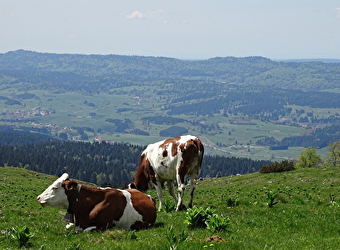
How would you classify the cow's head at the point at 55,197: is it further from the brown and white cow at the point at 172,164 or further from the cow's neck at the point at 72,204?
the brown and white cow at the point at 172,164

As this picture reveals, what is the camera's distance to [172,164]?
2331cm

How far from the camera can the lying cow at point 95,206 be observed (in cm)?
1666

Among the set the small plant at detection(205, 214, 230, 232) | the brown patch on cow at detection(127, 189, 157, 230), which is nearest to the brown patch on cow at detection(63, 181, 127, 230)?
the brown patch on cow at detection(127, 189, 157, 230)

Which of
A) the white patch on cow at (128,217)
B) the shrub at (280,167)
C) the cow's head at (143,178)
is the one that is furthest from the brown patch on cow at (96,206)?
the shrub at (280,167)

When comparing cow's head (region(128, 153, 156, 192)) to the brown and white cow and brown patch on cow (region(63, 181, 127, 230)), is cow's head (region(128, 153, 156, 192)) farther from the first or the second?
brown patch on cow (region(63, 181, 127, 230))

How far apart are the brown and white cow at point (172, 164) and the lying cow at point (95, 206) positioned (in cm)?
547

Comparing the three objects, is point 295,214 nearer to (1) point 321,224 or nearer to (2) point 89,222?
(1) point 321,224

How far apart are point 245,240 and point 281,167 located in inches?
2214

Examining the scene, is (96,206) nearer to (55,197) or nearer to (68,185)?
(68,185)

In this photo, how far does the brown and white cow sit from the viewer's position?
22.8 metres

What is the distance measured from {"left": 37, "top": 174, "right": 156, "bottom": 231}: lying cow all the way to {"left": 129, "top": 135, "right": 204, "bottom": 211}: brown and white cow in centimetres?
547

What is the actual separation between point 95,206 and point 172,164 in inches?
284

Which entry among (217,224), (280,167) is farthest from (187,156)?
(280,167)

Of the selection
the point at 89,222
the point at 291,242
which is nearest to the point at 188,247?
the point at 291,242
